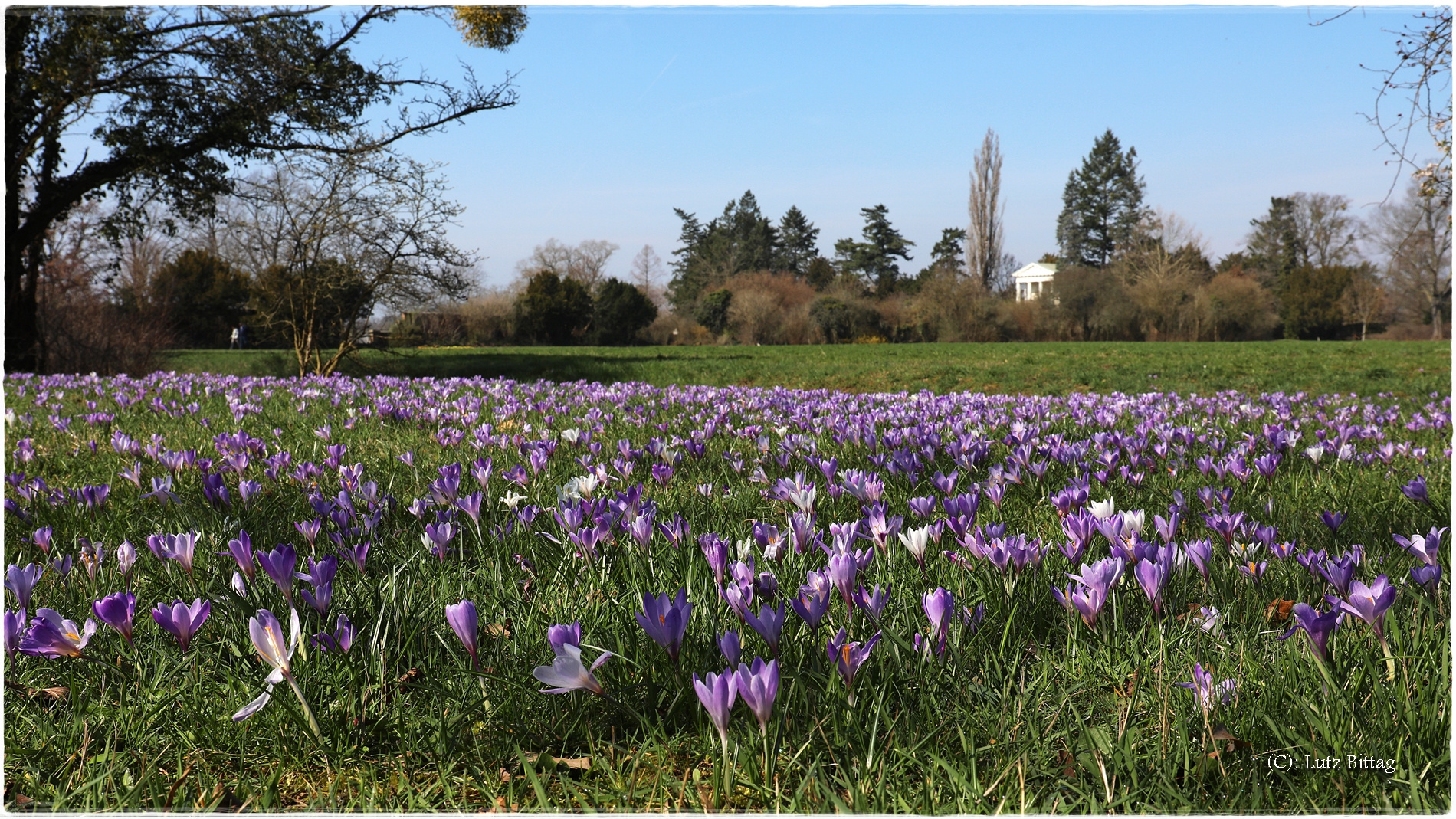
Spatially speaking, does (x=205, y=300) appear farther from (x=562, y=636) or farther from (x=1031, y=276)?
(x=1031, y=276)

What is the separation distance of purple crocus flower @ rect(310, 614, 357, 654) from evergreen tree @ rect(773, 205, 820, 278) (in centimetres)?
7487

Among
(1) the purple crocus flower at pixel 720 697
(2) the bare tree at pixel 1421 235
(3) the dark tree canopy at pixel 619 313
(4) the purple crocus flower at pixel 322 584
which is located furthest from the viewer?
(3) the dark tree canopy at pixel 619 313

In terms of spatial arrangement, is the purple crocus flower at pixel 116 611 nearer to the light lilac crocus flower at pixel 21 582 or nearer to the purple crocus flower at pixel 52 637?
the purple crocus flower at pixel 52 637

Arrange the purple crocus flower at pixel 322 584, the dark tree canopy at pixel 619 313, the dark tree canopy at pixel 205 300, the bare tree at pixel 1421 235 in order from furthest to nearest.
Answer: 1. the dark tree canopy at pixel 619 313
2. the dark tree canopy at pixel 205 300
3. the bare tree at pixel 1421 235
4. the purple crocus flower at pixel 322 584

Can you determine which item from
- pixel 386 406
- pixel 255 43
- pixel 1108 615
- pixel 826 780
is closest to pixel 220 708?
pixel 826 780

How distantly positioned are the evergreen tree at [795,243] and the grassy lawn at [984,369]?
5037 centimetres

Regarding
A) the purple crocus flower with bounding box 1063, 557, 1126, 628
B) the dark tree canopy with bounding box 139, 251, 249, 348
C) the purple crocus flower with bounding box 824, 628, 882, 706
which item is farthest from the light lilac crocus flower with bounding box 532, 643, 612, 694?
the dark tree canopy with bounding box 139, 251, 249, 348

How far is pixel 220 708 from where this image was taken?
4.73 feet

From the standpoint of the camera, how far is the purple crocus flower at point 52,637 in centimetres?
130

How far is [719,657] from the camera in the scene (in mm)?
1568

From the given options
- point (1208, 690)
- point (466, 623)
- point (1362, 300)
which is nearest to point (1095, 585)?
point (1208, 690)

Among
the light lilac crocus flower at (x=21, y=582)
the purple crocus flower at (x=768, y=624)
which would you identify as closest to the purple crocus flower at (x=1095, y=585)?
the purple crocus flower at (x=768, y=624)

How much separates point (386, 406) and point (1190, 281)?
5556cm

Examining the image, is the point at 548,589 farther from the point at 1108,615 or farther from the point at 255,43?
the point at 255,43
